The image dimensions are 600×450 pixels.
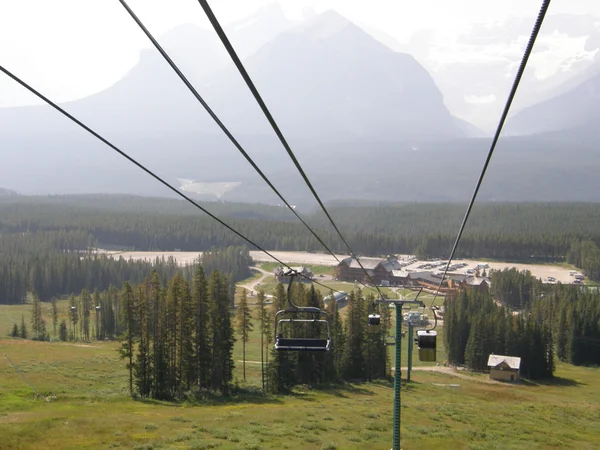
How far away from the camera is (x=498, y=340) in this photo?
229 ft

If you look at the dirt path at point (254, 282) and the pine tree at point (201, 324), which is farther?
the dirt path at point (254, 282)

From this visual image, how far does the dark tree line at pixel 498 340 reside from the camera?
66.6 metres

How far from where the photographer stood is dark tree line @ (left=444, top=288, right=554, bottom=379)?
66.6m

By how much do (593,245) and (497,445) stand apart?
13398cm

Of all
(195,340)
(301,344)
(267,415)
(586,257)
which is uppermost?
(301,344)

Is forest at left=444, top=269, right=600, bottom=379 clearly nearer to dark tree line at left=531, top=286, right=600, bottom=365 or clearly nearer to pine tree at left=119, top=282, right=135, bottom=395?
dark tree line at left=531, top=286, right=600, bottom=365

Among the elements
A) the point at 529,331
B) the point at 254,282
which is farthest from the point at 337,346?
the point at 254,282

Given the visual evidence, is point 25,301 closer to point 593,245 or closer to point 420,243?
point 420,243

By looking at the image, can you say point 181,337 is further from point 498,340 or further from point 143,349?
point 498,340

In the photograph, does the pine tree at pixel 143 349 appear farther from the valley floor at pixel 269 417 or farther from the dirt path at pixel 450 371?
the dirt path at pixel 450 371

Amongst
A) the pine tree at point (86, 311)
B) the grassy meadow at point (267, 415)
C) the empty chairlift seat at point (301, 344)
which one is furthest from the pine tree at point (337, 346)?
the pine tree at point (86, 311)

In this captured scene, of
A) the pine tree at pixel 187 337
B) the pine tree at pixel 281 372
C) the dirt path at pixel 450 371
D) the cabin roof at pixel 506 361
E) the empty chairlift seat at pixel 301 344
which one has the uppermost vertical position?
the empty chairlift seat at pixel 301 344

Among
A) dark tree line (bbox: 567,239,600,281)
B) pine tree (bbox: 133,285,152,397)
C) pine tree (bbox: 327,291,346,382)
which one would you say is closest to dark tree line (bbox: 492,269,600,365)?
pine tree (bbox: 327,291,346,382)

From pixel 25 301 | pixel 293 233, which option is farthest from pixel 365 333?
pixel 293 233
